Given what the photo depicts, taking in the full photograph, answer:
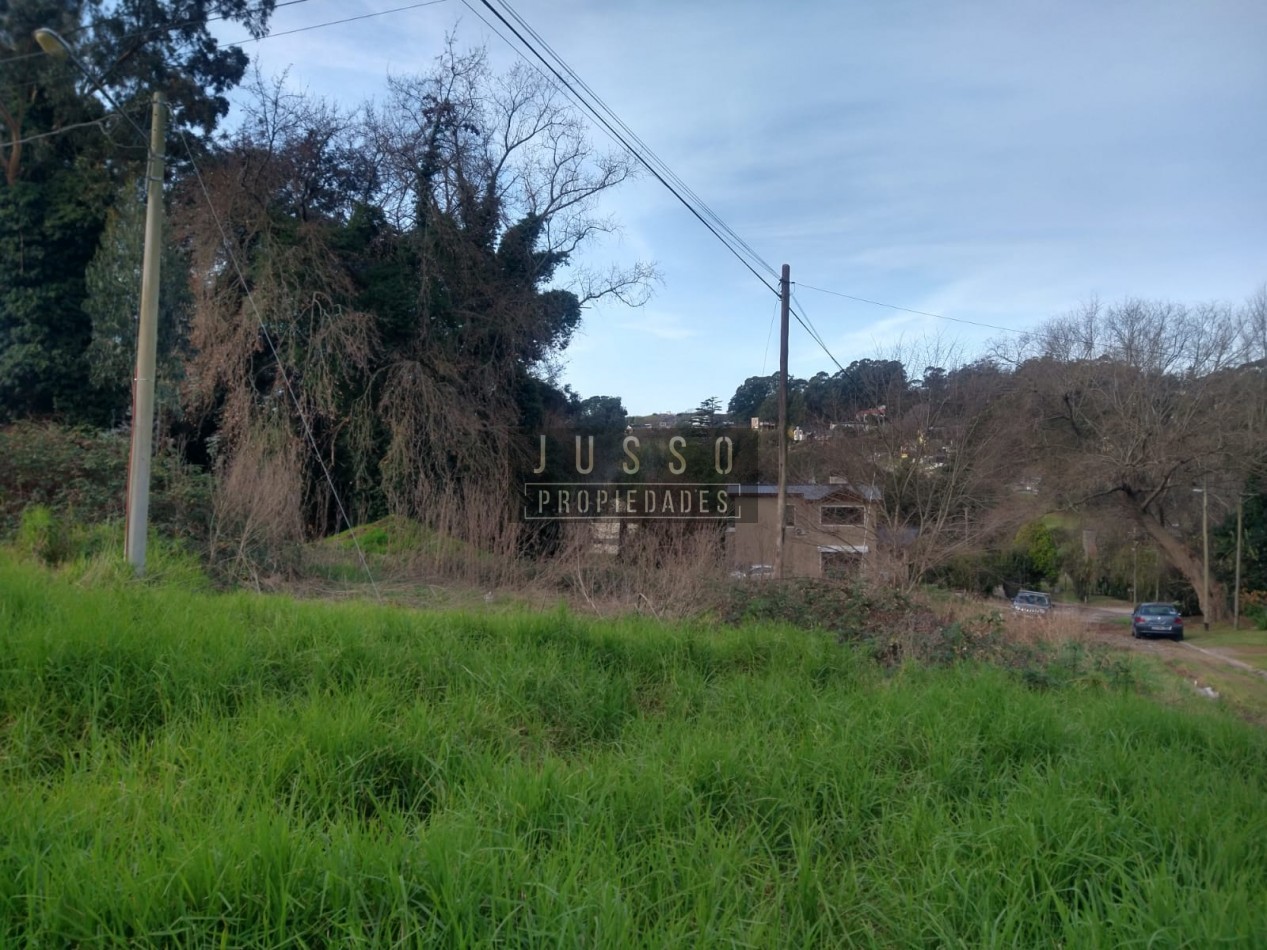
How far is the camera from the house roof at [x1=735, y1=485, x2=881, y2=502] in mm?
18922

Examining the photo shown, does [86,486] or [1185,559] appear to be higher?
[86,486]

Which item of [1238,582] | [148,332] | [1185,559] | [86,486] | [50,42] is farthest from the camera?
[1185,559]

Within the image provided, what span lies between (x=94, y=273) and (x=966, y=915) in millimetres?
21621

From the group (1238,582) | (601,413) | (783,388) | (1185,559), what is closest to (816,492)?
(783,388)

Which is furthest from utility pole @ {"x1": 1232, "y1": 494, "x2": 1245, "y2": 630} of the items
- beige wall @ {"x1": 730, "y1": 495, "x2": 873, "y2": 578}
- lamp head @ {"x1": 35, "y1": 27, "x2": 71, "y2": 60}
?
lamp head @ {"x1": 35, "y1": 27, "x2": 71, "y2": 60}

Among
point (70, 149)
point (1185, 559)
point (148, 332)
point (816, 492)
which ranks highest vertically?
point (70, 149)

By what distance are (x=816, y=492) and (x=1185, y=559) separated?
40.1ft

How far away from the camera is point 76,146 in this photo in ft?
64.7

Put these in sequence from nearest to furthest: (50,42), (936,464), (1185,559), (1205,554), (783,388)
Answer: (50,42) < (783,388) < (936,464) < (1205,554) < (1185,559)

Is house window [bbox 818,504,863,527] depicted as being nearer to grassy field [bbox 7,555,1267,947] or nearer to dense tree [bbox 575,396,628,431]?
dense tree [bbox 575,396,628,431]

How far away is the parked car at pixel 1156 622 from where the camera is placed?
20.2 m

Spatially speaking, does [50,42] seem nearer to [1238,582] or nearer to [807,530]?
[807,530]

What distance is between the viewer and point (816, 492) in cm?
2036

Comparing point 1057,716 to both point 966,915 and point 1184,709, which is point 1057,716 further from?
point 966,915
